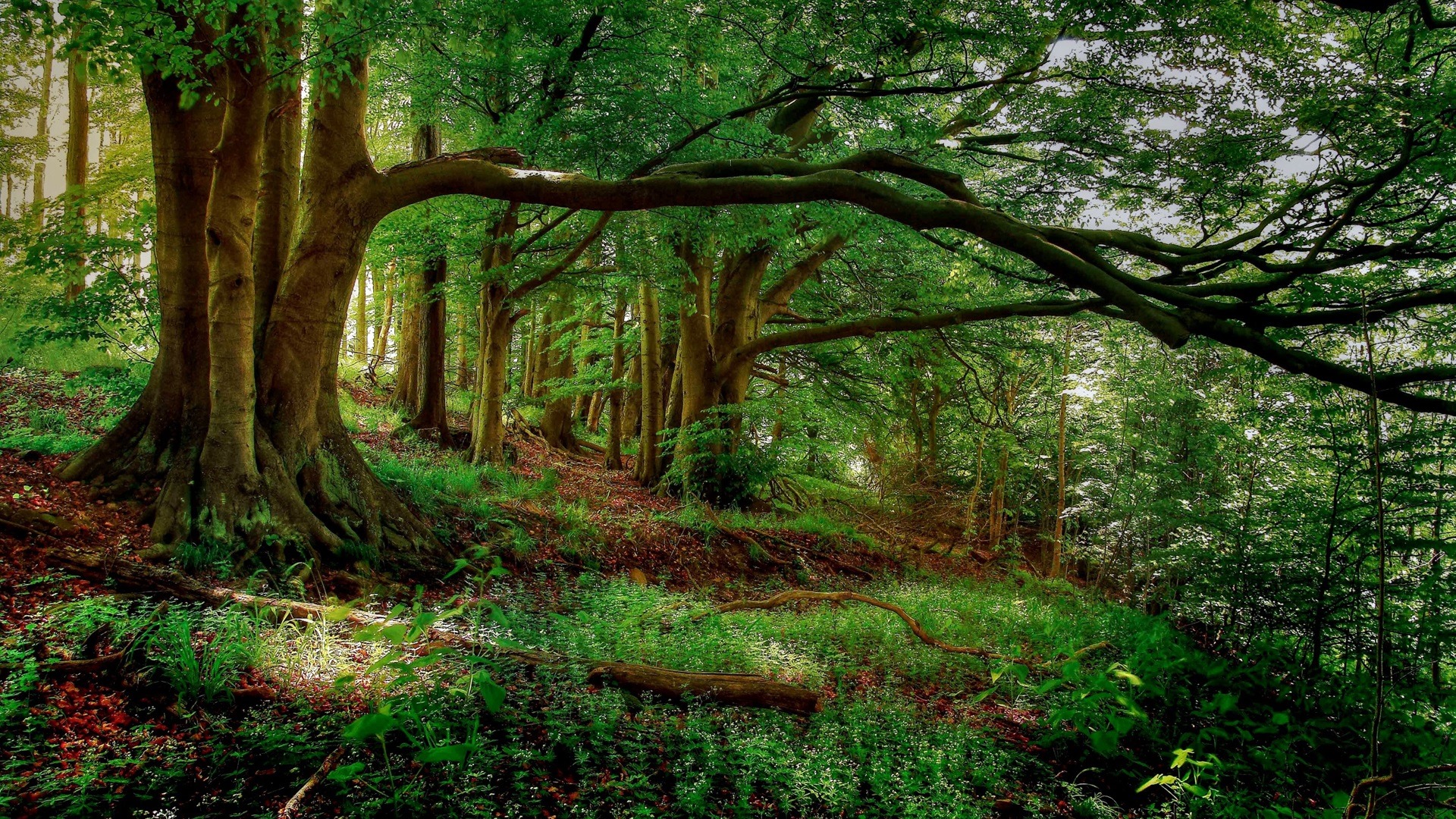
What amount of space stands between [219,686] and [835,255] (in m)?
10.5

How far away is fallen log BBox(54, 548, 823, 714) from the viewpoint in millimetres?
3395

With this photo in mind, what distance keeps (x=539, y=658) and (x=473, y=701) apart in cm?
58

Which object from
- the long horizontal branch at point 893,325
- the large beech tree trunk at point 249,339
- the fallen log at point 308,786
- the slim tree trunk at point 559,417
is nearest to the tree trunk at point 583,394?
the slim tree trunk at point 559,417

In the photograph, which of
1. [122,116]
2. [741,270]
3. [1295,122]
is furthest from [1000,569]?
[122,116]

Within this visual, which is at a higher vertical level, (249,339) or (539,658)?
(249,339)

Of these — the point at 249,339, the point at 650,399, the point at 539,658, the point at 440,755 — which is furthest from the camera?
the point at 650,399

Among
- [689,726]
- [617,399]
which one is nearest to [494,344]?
[617,399]

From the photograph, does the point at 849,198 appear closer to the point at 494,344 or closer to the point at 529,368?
the point at 494,344

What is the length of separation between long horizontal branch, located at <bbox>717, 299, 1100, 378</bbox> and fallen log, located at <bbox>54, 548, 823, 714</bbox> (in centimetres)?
520

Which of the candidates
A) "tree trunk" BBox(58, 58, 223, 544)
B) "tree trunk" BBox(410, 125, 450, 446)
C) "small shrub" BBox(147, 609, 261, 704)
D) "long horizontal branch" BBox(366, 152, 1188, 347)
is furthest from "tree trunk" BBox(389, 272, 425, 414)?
"small shrub" BBox(147, 609, 261, 704)

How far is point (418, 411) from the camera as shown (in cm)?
1082

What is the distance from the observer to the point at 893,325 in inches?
366

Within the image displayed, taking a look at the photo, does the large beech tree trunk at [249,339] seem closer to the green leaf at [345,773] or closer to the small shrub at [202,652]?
the small shrub at [202,652]

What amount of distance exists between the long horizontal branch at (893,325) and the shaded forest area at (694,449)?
75 mm
